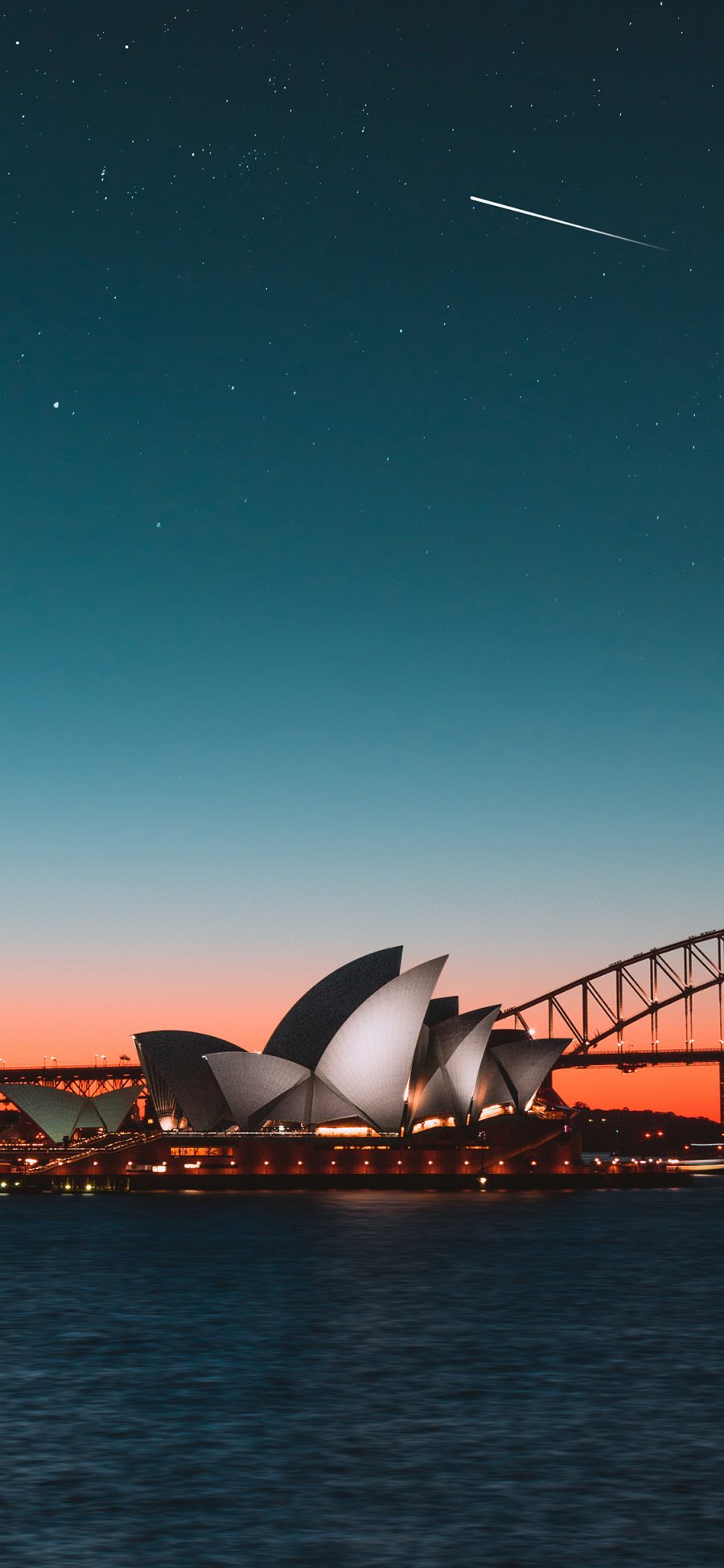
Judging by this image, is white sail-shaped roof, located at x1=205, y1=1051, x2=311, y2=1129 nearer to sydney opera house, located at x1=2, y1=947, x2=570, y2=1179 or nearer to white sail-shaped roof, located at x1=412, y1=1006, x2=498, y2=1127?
sydney opera house, located at x1=2, y1=947, x2=570, y2=1179

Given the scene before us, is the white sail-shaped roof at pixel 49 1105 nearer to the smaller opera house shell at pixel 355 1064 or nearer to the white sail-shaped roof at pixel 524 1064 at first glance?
the smaller opera house shell at pixel 355 1064

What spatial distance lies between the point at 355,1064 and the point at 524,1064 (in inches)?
759

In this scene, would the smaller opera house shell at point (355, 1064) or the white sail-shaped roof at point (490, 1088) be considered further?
the white sail-shaped roof at point (490, 1088)

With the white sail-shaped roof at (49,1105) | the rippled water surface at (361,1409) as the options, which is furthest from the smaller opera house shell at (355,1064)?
the rippled water surface at (361,1409)

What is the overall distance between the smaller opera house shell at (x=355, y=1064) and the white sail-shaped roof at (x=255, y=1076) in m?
0.08

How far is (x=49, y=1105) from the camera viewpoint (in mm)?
161375

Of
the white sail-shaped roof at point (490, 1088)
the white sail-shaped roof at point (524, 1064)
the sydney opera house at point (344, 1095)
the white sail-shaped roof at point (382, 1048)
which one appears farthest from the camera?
the white sail-shaped roof at point (524, 1064)

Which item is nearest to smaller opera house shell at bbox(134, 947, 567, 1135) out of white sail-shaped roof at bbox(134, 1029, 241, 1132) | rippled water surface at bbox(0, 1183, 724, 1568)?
white sail-shaped roof at bbox(134, 1029, 241, 1132)

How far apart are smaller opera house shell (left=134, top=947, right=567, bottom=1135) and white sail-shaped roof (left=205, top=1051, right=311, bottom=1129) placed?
0.26ft

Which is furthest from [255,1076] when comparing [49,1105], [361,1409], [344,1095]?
[361,1409]

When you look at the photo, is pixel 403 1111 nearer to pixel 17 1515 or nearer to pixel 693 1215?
pixel 693 1215

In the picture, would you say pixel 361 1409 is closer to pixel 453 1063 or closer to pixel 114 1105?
pixel 453 1063

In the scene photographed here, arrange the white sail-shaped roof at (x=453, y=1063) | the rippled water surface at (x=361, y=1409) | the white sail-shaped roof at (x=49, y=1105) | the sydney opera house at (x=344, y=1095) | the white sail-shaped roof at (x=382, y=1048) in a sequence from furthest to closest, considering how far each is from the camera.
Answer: the white sail-shaped roof at (x=49, y=1105)
the white sail-shaped roof at (x=453, y=1063)
the sydney opera house at (x=344, y=1095)
the white sail-shaped roof at (x=382, y=1048)
the rippled water surface at (x=361, y=1409)

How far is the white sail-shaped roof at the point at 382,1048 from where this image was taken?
376ft
